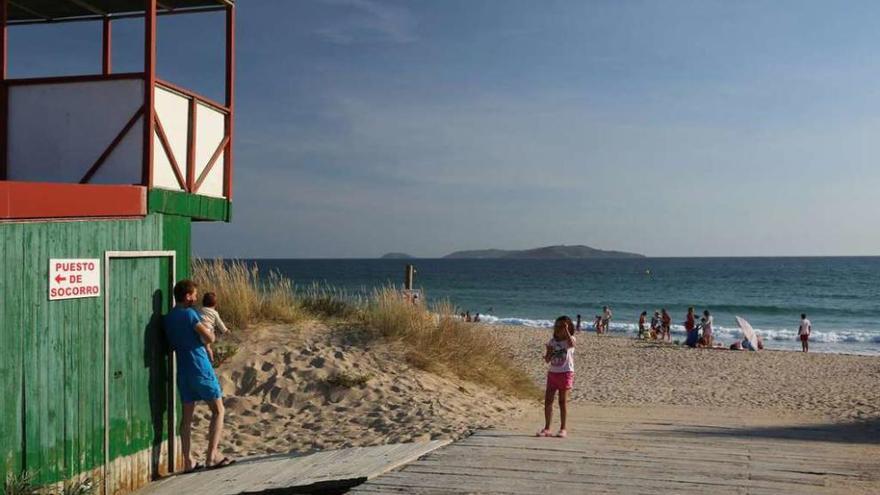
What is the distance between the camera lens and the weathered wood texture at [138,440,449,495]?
6137 millimetres

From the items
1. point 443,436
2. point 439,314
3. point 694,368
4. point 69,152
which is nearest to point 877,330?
point 694,368

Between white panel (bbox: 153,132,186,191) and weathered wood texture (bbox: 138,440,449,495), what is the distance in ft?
8.74

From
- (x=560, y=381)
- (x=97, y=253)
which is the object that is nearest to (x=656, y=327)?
(x=560, y=381)

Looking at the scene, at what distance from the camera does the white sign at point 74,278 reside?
5.94m

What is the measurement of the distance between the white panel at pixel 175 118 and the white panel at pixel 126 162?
293mm

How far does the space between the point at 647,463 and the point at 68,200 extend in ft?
16.1

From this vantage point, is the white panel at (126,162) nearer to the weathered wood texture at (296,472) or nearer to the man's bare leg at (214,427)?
the man's bare leg at (214,427)

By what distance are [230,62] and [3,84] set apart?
219 cm

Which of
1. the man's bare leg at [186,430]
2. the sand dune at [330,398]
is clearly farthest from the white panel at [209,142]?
the sand dune at [330,398]

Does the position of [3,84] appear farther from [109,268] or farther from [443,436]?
[443,436]

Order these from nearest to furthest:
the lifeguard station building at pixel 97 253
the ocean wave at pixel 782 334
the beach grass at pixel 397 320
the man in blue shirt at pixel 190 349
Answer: the lifeguard station building at pixel 97 253 < the man in blue shirt at pixel 190 349 < the beach grass at pixel 397 320 < the ocean wave at pixel 782 334

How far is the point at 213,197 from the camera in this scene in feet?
27.5

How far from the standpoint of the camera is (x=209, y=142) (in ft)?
26.9

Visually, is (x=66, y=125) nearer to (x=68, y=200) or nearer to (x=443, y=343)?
(x=68, y=200)
